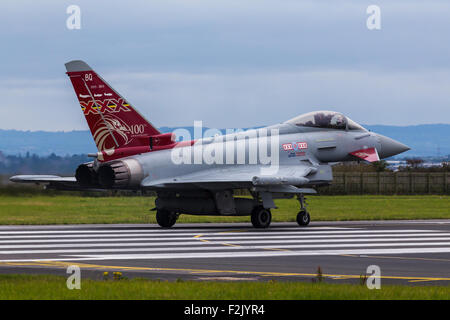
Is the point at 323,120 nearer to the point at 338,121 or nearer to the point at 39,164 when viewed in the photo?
the point at 338,121

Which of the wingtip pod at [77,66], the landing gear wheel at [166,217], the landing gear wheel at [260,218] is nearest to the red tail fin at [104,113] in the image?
the wingtip pod at [77,66]

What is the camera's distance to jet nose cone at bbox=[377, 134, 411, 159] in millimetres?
29344

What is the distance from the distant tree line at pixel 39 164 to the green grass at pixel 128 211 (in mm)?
1626

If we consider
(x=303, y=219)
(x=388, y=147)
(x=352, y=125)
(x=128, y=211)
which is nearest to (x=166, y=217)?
(x=303, y=219)

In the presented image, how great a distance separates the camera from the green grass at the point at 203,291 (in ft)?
35.3

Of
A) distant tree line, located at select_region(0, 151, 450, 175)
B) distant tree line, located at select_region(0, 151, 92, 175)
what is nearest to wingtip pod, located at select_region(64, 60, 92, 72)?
distant tree line, located at select_region(0, 151, 450, 175)

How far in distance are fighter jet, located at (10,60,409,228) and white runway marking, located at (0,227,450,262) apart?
1.05 m

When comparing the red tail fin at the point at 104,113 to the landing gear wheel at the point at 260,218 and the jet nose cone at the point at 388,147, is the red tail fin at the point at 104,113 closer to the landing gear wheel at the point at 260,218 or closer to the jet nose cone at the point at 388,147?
the landing gear wheel at the point at 260,218

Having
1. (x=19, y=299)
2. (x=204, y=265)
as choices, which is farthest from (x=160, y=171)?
(x=19, y=299)

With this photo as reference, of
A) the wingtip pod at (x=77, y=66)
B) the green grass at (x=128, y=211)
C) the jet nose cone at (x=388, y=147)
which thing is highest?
the wingtip pod at (x=77, y=66)

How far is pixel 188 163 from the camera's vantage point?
25922 mm

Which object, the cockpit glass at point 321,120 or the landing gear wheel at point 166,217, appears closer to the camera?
the landing gear wheel at point 166,217

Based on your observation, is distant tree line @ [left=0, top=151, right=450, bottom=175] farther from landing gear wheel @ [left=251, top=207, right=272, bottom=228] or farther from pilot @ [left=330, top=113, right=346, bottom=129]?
landing gear wheel @ [left=251, top=207, right=272, bottom=228]

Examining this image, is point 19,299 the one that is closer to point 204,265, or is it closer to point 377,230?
point 204,265
